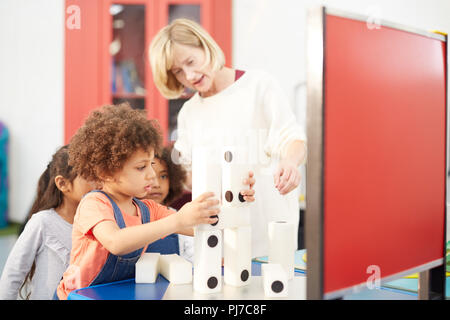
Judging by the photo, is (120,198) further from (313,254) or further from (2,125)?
(2,125)

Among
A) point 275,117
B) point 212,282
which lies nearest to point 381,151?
point 212,282

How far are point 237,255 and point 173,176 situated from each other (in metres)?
0.91

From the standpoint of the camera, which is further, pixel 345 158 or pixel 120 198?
pixel 120 198

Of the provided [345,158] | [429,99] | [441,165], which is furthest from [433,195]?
[345,158]

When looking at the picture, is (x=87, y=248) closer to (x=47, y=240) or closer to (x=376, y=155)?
(x=47, y=240)

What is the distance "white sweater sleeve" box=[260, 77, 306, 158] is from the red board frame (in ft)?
1.91

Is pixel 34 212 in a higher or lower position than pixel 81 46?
lower

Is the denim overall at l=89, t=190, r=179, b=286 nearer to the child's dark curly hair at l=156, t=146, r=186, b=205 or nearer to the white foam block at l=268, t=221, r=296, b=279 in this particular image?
the white foam block at l=268, t=221, r=296, b=279

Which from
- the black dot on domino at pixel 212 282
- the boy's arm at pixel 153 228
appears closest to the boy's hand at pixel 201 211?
the boy's arm at pixel 153 228

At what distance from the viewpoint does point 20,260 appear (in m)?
1.24

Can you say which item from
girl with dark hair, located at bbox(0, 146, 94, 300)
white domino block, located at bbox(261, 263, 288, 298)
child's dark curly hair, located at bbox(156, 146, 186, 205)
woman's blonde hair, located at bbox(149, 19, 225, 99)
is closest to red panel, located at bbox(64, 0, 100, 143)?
child's dark curly hair, located at bbox(156, 146, 186, 205)

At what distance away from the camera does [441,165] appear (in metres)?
0.84
